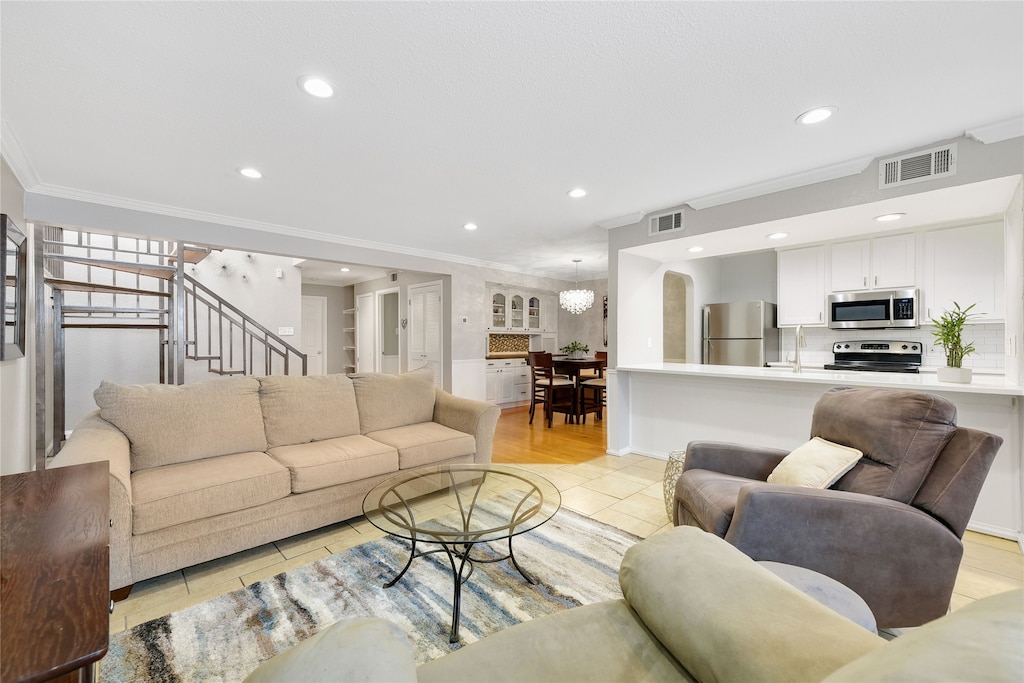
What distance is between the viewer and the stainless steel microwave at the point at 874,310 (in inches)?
166

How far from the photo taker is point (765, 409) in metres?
3.42

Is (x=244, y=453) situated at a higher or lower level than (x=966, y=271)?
lower

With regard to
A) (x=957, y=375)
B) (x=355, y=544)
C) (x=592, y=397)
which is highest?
(x=957, y=375)

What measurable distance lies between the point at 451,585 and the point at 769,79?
8.89 ft

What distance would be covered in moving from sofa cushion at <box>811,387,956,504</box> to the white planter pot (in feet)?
4.10

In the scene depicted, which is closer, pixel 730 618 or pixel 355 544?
pixel 730 618

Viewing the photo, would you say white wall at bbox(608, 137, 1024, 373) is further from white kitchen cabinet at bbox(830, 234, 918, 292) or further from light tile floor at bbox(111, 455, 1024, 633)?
white kitchen cabinet at bbox(830, 234, 918, 292)

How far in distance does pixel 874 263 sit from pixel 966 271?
69 centimetres

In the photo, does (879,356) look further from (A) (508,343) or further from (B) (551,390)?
(A) (508,343)

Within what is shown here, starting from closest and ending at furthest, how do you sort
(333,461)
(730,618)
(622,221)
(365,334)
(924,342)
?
(730,618) < (333,461) < (622,221) < (924,342) < (365,334)

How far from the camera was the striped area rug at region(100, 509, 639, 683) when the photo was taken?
1525 millimetres

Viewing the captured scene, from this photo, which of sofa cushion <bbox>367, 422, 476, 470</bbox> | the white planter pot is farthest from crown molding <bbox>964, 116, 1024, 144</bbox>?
sofa cushion <bbox>367, 422, 476, 470</bbox>

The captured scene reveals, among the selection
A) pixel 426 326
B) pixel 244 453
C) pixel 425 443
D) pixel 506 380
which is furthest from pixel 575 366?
pixel 244 453

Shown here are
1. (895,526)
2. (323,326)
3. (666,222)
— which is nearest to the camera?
(895,526)
